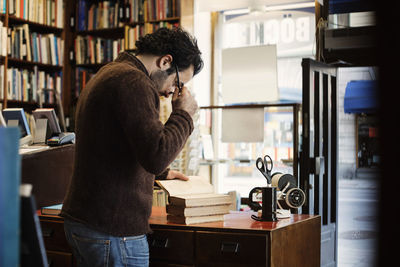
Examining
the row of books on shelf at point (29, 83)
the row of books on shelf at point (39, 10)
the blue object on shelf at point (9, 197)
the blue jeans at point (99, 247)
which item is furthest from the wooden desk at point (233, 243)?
the row of books on shelf at point (39, 10)

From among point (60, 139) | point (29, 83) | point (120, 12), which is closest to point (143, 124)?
point (60, 139)

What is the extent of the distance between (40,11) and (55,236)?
4207 millimetres

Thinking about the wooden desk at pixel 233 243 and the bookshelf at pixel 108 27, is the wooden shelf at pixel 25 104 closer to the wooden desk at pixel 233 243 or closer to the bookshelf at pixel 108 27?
the bookshelf at pixel 108 27

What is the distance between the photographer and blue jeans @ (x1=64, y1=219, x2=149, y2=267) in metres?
1.33

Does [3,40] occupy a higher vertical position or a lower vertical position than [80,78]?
higher

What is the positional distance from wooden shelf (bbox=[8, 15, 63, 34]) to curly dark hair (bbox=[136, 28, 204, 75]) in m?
4.25

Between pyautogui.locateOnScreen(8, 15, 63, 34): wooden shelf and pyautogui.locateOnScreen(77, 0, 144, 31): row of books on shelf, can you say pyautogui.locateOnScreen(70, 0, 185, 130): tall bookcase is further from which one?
pyautogui.locateOnScreen(8, 15, 63, 34): wooden shelf

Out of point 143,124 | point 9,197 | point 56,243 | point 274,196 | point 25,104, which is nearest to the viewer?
point 9,197

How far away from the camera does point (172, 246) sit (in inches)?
70.1

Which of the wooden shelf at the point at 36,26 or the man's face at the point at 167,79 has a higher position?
the wooden shelf at the point at 36,26

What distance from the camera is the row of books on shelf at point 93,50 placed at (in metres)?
5.84

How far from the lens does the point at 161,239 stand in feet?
5.91

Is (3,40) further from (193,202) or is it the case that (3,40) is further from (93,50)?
(193,202)

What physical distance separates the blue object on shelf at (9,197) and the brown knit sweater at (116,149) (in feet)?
2.26
